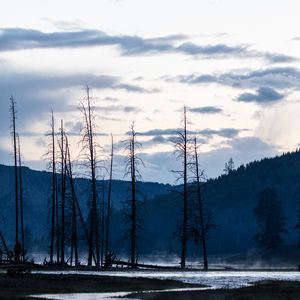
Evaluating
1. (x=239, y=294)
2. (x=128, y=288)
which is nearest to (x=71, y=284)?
(x=128, y=288)

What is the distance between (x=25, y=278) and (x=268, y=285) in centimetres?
1487

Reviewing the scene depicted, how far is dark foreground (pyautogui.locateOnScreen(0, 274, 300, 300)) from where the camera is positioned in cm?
3991

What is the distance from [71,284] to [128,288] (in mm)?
3577

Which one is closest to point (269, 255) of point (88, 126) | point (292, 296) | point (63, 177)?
point (63, 177)

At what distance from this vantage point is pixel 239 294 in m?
40.7

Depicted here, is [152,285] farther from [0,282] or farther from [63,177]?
[63,177]

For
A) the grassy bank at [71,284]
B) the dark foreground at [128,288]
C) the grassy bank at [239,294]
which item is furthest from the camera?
the grassy bank at [71,284]

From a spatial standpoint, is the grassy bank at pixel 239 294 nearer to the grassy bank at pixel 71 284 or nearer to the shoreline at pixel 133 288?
the shoreline at pixel 133 288

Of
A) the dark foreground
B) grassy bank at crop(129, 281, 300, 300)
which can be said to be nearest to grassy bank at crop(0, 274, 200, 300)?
the dark foreground

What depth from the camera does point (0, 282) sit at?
163 ft

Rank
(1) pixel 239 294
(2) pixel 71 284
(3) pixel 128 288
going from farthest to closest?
(2) pixel 71 284
(3) pixel 128 288
(1) pixel 239 294

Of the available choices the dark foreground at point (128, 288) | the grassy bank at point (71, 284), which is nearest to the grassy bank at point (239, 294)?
the dark foreground at point (128, 288)

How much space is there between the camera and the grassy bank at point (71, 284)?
44.3 meters

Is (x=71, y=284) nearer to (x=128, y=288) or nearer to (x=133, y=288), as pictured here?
(x=128, y=288)
